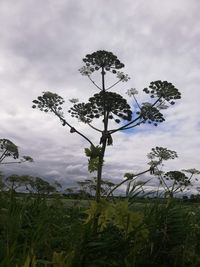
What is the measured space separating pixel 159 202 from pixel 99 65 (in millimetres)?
6029

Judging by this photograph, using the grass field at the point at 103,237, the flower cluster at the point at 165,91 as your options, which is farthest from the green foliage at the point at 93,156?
the flower cluster at the point at 165,91

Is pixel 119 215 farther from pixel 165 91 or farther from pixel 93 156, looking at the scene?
pixel 165 91

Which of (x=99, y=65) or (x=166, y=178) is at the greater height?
(x=99, y=65)

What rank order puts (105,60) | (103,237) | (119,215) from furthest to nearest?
(105,60) < (103,237) < (119,215)

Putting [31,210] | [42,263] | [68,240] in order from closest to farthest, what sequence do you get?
1. [42,263]
2. [68,240]
3. [31,210]

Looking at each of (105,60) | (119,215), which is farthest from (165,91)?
(119,215)

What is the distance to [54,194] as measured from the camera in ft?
24.9

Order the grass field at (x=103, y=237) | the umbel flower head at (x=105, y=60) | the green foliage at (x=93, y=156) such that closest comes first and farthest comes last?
the grass field at (x=103, y=237) → the green foliage at (x=93, y=156) → the umbel flower head at (x=105, y=60)

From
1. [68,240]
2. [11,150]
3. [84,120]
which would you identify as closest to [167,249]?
[68,240]

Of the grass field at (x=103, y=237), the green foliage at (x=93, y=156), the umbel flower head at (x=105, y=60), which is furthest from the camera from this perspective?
the umbel flower head at (x=105, y=60)

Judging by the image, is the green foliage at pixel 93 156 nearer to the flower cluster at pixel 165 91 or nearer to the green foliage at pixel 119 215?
the green foliage at pixel 119 215

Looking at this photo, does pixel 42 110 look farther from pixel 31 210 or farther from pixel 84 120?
pixel 31 210

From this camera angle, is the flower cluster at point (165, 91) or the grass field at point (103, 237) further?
the flower cluster at point (165, 91)

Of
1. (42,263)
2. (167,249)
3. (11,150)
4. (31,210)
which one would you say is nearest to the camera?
(42,263)
